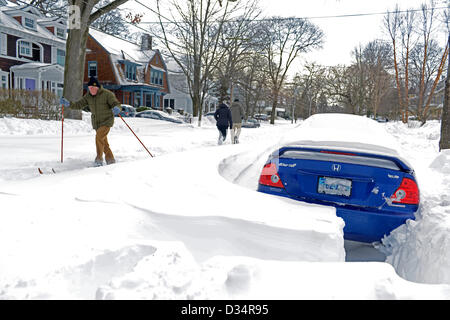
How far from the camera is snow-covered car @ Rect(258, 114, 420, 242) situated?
10.6 ft

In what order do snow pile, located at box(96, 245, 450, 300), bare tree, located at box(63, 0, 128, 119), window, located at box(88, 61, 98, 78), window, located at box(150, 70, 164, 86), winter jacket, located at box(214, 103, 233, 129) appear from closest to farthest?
snow pile, located at box(96, 245, 450, 300)
winter jacket, located at box(214, 103, 233, 129)
bare tree, located at box(63, 0, 128, 119)
window, located at box(88, 61, 98, 78)
window, located at box(150, 70, 164, 86)

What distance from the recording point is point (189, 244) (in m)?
2.89

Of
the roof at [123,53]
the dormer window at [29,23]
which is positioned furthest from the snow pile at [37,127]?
the roof at [123,53]

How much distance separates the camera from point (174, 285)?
192cm

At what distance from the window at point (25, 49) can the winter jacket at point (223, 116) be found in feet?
81.5

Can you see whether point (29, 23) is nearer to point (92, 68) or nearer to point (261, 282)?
point (92, 68)

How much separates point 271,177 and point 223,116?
29.7 feet

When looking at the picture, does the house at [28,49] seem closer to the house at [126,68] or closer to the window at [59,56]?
the window at [59,56]

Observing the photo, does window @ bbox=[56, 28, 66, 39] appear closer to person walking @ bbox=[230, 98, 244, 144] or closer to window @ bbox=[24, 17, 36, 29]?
window @ bbox=[24, 17, 36, 29]

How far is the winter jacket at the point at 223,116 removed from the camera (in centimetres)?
1242

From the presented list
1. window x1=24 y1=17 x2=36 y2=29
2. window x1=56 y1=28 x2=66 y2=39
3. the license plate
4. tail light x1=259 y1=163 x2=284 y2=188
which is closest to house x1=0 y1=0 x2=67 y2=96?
window x1=24 y1=17 x2=36 y2=29

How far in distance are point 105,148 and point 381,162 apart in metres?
5.67

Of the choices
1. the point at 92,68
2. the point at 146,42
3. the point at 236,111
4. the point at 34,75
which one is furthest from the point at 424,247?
the point at 146,42

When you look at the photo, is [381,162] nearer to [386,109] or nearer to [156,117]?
[156,117]
